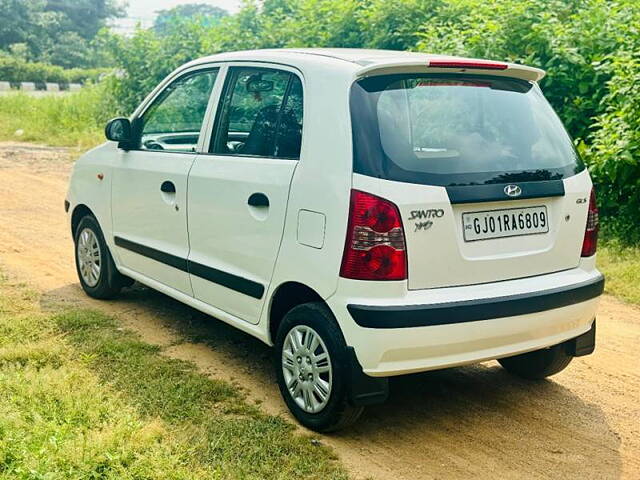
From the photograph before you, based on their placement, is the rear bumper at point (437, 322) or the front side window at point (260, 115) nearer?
the rear bumper at point (437, 322)

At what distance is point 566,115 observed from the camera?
9.42 metres

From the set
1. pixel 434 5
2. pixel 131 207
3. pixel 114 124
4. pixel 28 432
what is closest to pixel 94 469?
pixel 28 432

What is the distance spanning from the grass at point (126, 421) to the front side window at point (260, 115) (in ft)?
4.37

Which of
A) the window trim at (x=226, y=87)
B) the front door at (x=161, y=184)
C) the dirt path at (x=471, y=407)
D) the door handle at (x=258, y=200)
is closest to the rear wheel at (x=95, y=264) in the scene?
the dirt path at (x=471, y=407)

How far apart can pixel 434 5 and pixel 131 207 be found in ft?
29.5

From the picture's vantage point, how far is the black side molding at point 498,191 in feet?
12.6

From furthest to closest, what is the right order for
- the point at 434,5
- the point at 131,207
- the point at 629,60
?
the point at 434,5 → the point at 629,60 → the point at 131,207

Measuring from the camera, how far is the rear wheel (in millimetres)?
6281

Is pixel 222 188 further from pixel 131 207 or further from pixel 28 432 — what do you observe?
pixel 28 432

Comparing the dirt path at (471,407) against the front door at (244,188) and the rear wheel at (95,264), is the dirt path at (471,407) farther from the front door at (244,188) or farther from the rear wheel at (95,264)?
the front door at (244,188)

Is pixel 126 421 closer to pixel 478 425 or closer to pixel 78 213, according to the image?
pixel 478 425

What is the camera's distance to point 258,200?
4.43 meters

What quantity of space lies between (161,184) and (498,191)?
7.51 ft

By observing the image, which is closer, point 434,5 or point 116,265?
point 116,265
